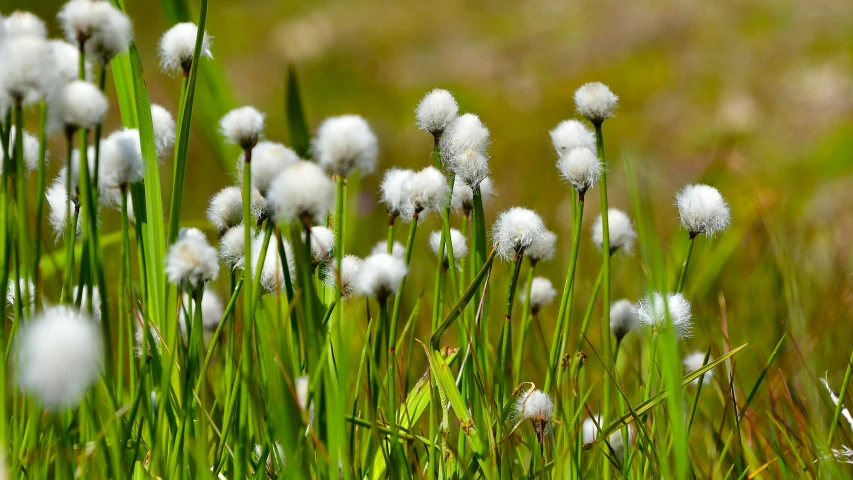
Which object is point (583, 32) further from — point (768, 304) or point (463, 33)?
point (768, 304)

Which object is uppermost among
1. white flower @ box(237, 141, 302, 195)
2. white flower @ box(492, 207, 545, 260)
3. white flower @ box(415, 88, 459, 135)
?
white flower @ box(415, 88, 459, 135)

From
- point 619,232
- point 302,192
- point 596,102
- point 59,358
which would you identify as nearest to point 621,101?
point 619,232

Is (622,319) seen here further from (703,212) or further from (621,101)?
(621,101)

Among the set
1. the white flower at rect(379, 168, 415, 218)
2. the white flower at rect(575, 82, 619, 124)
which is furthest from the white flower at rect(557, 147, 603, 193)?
the white flower at rect(379, 168, 415, 218)

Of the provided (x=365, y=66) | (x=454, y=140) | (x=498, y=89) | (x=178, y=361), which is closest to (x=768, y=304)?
(x=454, y=140)

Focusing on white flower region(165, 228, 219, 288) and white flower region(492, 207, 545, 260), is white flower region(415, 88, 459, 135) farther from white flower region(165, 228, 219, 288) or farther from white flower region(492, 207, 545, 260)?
white flower region(165, 228, 219, 288)

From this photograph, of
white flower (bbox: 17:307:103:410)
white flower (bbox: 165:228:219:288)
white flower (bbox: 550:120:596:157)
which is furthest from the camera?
white flower (bbox: 550:120:596:157)
